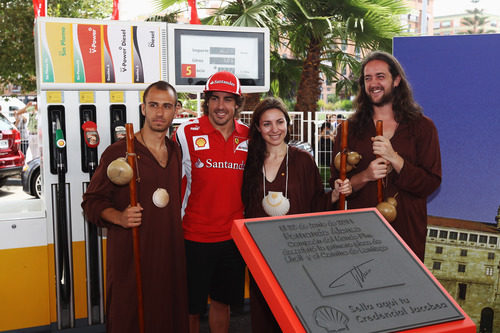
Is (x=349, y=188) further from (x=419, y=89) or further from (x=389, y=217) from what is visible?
(x=419, y=89)

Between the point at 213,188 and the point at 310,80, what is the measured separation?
7.19m

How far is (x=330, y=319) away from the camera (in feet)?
5.20

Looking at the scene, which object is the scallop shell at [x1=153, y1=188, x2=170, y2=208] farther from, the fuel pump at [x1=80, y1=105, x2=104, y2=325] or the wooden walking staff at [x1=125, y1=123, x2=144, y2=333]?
the fuel pump at [x1=80, y1=105, x2=104, y2=325]

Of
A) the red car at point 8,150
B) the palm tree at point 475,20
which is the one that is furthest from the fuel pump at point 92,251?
the palm tree at point 475,20

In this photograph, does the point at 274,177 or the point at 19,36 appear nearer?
the point at 274,177

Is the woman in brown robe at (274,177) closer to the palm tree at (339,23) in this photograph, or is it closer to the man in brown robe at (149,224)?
the man in brown robe at (149,224)

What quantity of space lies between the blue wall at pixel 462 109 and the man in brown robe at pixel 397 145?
0.86 metres

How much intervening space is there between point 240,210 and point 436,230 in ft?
5.37

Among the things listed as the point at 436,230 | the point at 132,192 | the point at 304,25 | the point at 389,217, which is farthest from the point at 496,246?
the point at 304,25

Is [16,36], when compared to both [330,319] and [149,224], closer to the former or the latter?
[149,224]

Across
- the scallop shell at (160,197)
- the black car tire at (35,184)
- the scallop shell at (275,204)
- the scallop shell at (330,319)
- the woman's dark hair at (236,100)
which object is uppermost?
the woman's dark hair at (236,100)

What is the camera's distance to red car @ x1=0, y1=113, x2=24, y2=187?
8.74 m

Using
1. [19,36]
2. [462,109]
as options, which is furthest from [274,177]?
[19,36]

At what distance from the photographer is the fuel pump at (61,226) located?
3.40 m
